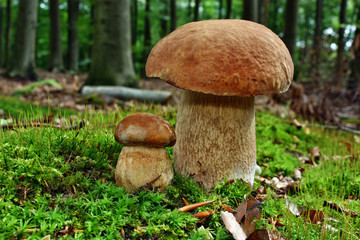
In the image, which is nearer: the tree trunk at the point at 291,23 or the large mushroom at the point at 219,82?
the large mushroom at the point at 219,82

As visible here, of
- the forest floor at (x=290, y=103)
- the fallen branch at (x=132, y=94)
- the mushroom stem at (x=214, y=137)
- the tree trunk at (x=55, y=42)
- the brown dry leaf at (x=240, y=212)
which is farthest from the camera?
the tree trunk at (x=55, y=42)

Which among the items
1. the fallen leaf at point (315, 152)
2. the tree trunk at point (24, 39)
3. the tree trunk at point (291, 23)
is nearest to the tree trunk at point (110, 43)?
the tree trunk at point (24, 39)

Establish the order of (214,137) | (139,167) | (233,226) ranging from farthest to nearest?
(214,137)
(139,167)
(233,226)

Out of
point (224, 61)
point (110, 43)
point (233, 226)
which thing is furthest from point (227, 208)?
point (110, 43)

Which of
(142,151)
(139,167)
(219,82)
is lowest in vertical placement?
(139,167)

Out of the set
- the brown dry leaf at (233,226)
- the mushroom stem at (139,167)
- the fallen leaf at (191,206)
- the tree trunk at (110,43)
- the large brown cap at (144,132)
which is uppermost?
the tree trunk at (110,43)

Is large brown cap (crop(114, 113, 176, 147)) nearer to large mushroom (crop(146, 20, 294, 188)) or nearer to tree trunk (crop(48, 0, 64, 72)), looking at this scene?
large mushroom (crop(146, 20, 294, 188))

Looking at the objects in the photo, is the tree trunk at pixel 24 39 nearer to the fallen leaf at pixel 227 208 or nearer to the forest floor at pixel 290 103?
the forest floor at pixel 290 103

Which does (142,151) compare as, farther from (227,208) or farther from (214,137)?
(227,208)
